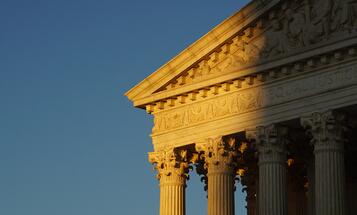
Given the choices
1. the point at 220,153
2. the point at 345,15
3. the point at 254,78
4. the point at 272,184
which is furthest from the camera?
the point at 220,153

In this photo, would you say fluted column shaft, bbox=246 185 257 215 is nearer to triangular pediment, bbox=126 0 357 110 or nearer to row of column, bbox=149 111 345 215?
row of column, bbox=149 111 345 215

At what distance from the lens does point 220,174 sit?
59281mm

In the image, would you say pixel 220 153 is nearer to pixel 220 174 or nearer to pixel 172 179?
pixel 220 174

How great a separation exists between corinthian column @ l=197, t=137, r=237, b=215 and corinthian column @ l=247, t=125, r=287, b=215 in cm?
193

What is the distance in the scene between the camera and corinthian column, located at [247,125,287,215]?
2240 inches

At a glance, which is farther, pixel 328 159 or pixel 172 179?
pixel 172 179

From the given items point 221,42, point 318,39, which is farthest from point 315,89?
point 221,42

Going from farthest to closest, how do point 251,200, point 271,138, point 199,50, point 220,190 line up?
point 251,200 < point 199,50 < point 220,190 < point 271,138

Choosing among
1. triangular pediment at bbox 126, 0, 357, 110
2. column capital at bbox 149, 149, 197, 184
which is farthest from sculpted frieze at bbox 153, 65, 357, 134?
column capital at bbox 149, 149, 197, 184

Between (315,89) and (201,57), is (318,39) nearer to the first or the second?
(315,89)

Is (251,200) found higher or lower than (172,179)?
lower

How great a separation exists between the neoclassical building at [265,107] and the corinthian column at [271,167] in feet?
0.14

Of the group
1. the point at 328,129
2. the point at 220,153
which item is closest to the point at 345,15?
the point at 328,129

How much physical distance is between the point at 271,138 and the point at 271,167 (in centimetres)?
125
